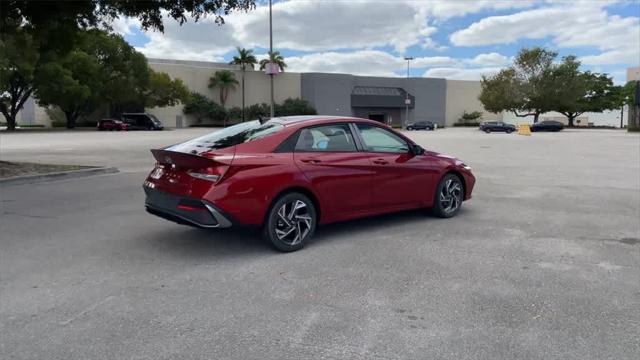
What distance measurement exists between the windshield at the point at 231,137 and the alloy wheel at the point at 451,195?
2.73 metres

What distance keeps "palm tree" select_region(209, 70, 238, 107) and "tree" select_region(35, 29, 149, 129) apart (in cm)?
1560

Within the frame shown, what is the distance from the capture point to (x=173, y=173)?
5.51 meters

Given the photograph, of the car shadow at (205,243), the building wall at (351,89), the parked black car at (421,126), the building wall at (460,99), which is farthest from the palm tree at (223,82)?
the car shadow at (205,243)

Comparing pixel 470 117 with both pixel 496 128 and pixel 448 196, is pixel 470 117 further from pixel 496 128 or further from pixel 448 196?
pixel 448 196

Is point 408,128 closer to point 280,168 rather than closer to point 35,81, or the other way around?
point 35,81

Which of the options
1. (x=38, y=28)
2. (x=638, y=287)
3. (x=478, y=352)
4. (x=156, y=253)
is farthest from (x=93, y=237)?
(x=38, y=28)

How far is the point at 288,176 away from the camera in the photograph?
18.0 ft

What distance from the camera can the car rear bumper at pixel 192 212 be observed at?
202 inches

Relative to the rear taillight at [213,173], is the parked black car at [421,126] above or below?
above

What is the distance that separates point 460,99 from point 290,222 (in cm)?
9049

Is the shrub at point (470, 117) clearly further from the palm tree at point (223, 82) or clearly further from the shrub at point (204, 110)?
the shrub at point (204, 110)

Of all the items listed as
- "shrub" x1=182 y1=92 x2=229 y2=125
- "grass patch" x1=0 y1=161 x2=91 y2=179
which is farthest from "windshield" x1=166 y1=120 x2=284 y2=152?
"shrub" x1=182 y1=92 x2=229 y2=125

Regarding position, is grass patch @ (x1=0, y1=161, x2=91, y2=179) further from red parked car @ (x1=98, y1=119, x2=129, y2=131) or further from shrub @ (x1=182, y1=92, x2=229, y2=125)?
shrub @ (x1=182, y1=92, x2=229, y2=125)

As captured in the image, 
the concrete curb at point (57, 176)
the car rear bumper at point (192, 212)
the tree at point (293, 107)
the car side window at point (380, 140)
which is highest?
the tree at point (293, 107)
